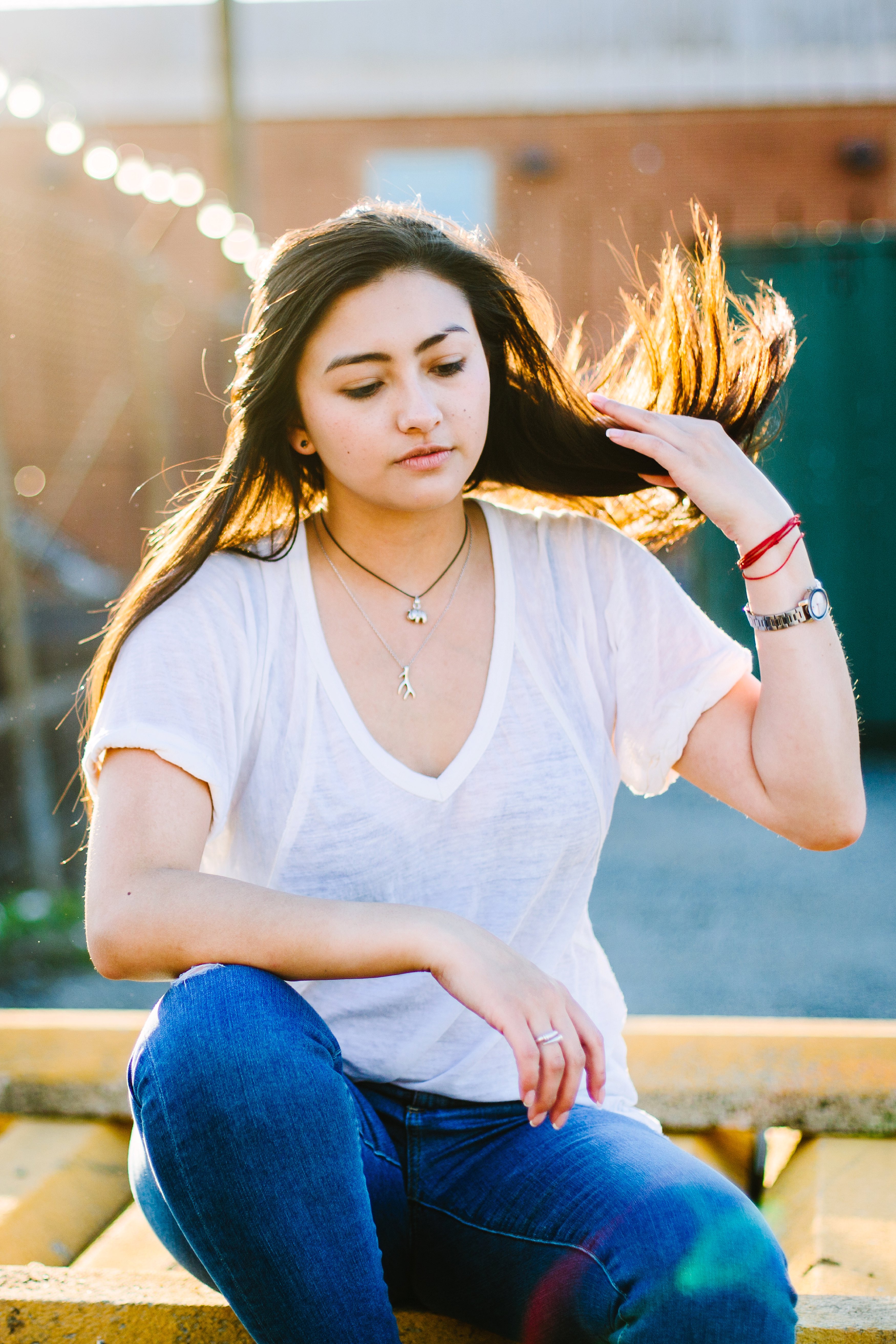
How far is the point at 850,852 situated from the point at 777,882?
0.45 meters

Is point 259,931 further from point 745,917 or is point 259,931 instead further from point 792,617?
point 745,917

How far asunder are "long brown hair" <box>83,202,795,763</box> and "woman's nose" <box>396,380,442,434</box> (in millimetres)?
144

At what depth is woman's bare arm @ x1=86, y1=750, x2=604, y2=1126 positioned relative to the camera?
1.11 metres

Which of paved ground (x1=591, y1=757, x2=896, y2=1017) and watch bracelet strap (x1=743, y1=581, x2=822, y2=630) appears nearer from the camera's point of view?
watch bracelet strap (x1=743, y1=581, x2=822, y2=630)

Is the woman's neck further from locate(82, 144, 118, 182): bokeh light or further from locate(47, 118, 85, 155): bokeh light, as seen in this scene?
locate(82, 144, 118, 182): bokeh light

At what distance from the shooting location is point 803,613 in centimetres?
137

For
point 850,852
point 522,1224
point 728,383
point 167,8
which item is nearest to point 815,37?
point 167,8

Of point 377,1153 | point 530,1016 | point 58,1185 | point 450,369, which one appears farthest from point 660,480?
point 58,1185

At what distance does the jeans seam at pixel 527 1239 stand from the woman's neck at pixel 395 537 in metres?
0.74

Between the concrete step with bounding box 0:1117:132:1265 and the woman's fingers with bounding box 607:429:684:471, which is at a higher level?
the woman's fingers with bounding box 607:429:684:471

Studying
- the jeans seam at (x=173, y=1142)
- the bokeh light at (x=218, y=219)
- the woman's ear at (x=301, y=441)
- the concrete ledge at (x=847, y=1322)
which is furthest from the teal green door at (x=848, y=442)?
the jeans seam at (x=173, y=1142)

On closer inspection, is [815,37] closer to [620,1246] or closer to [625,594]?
[625,594]

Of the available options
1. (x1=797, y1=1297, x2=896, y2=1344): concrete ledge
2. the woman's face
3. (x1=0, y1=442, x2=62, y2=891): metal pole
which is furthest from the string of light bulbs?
(x1=797, y1=1297, x2=896, y2=1344): concrete ledge

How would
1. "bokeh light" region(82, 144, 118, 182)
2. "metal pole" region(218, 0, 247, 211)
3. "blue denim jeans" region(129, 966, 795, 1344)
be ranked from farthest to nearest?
1. "metal pole" region(218, 0, 247, 211)
2. "bokeh light" region(82, 144, 118, 182)
3. "blue denim jeans" region(129, 966, 795, 1344)
